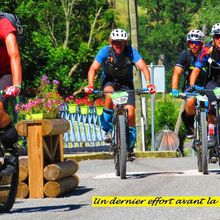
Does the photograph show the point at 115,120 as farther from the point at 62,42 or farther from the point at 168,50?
the point at 168,50

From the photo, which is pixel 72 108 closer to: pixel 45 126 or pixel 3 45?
pixel 45 126

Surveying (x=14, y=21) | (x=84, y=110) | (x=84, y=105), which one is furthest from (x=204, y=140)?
(x=84, y=105)

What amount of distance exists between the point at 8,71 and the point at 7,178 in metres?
0.98

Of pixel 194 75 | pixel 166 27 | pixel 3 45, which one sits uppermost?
pixel 166 27

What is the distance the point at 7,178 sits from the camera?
970cm

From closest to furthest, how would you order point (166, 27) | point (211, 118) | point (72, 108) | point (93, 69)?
point (211, 118), point (93, 69), point (72, 108), point (166, 27)

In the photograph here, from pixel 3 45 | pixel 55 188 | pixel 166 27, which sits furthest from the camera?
pixel 166 27

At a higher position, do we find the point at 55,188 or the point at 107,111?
the point at 107,111

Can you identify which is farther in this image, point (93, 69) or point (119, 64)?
point (93, 69)

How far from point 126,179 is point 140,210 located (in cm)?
384

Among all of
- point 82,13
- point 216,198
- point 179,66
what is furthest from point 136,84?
point 82,13

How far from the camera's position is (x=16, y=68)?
9.32 meters

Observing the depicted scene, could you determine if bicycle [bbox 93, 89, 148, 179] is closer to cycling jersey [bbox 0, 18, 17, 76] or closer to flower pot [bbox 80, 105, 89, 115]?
cycling jersey [bbox 0, 18, 17, 76]

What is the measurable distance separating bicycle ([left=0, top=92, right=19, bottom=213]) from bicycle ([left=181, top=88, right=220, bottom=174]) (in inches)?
171
